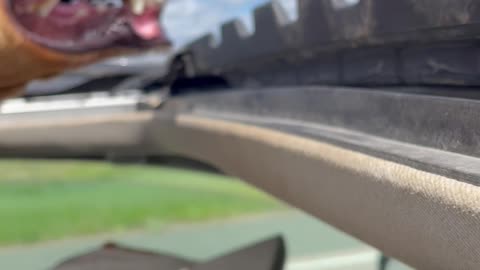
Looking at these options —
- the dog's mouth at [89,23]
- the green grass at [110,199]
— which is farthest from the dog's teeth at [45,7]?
the green grass at [110,199]

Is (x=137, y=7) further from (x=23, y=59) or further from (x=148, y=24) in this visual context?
(x=23, y=59)

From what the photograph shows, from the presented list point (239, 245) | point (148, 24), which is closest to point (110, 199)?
point (239, 245)

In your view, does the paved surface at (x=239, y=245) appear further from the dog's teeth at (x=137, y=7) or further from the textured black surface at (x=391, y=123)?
the textured black surface at (x=391, y=123)

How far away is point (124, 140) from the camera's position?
4.63 ft

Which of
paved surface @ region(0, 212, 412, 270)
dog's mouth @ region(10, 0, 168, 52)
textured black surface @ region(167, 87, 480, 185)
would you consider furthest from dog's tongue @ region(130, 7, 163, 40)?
paved surface @ region(0, 212, 412, 270)

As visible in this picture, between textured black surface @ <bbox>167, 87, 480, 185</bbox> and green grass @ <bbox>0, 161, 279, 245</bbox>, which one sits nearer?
textured black surface @ <bbox>167, 87, 480, 185</bbox>

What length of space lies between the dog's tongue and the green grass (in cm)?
92

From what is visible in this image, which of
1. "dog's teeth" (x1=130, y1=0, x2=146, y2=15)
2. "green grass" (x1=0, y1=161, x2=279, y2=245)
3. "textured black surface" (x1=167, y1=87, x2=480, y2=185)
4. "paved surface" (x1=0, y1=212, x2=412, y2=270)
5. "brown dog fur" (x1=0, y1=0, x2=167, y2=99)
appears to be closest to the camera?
"textured black surface" (x1=167, y1=87, x2=480, y2=185)

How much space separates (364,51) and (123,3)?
0.39 meters

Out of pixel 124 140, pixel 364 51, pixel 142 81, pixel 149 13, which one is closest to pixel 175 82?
pixel 124 140

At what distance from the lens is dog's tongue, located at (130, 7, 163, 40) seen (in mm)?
966

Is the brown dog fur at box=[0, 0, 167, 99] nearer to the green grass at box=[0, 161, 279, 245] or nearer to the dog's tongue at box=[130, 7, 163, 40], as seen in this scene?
the dog's tongue at box=[130, 7, 163, 40]

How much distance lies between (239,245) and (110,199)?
39.6 inches

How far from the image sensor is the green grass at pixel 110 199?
1.96 m
